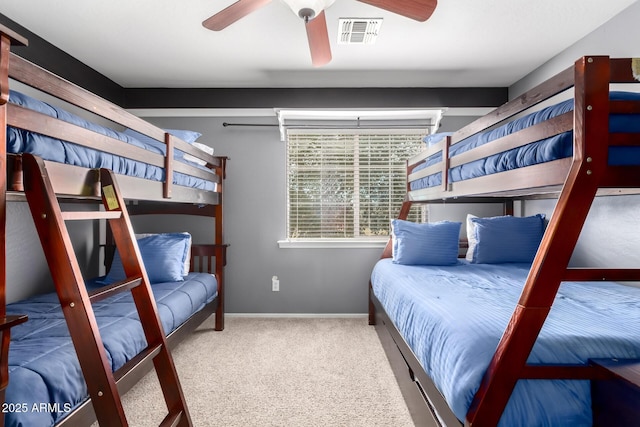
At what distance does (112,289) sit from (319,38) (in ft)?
5.08

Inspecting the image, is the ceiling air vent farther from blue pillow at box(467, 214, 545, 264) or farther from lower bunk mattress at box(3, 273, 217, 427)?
lower bunk mattress at box(3, 273, 217, 427)

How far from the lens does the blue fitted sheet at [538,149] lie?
1041 millimetres

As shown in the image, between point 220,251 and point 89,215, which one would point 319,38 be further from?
point 220,251

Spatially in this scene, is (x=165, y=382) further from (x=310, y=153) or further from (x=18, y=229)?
(x=310, y=153)

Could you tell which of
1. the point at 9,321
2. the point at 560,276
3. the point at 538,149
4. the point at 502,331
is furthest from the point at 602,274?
the point at 9,321

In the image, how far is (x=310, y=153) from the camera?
140 inches

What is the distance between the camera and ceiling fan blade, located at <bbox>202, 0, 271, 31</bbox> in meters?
1.58

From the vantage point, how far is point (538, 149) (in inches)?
51.2

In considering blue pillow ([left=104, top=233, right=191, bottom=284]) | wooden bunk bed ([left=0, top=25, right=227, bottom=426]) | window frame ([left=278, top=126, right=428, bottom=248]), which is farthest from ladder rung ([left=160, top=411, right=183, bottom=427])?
window frame ([left=278, top=126, right=428, bottom=248])

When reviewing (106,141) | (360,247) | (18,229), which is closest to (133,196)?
(106,141)

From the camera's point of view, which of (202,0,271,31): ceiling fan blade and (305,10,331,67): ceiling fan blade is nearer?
(202,0,271,31): ceiling fan blade

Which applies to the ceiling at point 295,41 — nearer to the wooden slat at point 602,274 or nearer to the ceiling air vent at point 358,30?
the ceiling air vent at point 358,30

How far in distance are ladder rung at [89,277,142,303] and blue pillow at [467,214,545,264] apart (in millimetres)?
2440

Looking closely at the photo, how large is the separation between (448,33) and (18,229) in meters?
3.23
